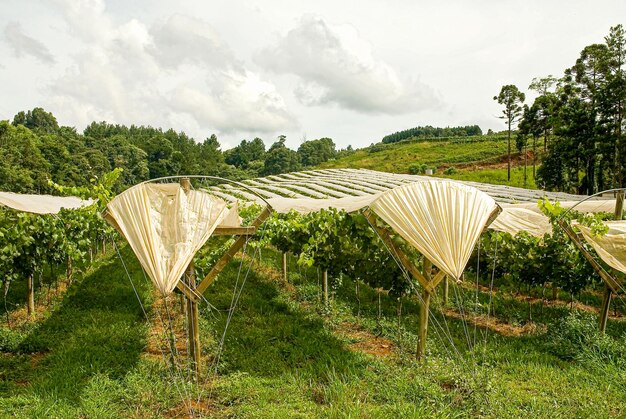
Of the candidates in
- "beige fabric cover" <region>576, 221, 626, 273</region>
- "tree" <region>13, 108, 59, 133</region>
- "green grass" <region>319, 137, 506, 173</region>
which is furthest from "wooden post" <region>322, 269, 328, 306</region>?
"tree" <region>13, 108, 59, 133</region>

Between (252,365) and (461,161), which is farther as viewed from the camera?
(461,161)

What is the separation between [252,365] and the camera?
5781 mm

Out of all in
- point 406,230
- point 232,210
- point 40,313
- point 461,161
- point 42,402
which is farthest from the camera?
point 461,161

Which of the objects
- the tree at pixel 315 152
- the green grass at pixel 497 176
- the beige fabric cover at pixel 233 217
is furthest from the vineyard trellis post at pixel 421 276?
the tree at pixel 315 152

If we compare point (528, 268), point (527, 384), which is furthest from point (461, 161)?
point (527, 384)

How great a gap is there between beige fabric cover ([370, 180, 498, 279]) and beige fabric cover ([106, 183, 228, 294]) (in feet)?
6.71

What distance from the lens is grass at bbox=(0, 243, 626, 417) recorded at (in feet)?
14.7

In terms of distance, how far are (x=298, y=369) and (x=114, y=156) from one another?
66.5 m

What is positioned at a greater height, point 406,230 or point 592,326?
point 406,230

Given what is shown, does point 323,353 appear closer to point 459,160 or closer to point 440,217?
point 440,217

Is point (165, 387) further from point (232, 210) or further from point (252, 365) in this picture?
point (232, 210)

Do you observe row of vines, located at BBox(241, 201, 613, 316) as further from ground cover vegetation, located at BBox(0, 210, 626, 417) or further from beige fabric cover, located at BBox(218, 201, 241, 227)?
beige fabric cover, located at BBox(218, 201, 241, 227)

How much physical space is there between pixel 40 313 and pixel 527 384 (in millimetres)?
8123

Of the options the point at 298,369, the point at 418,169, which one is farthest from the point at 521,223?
the point at 418,169
